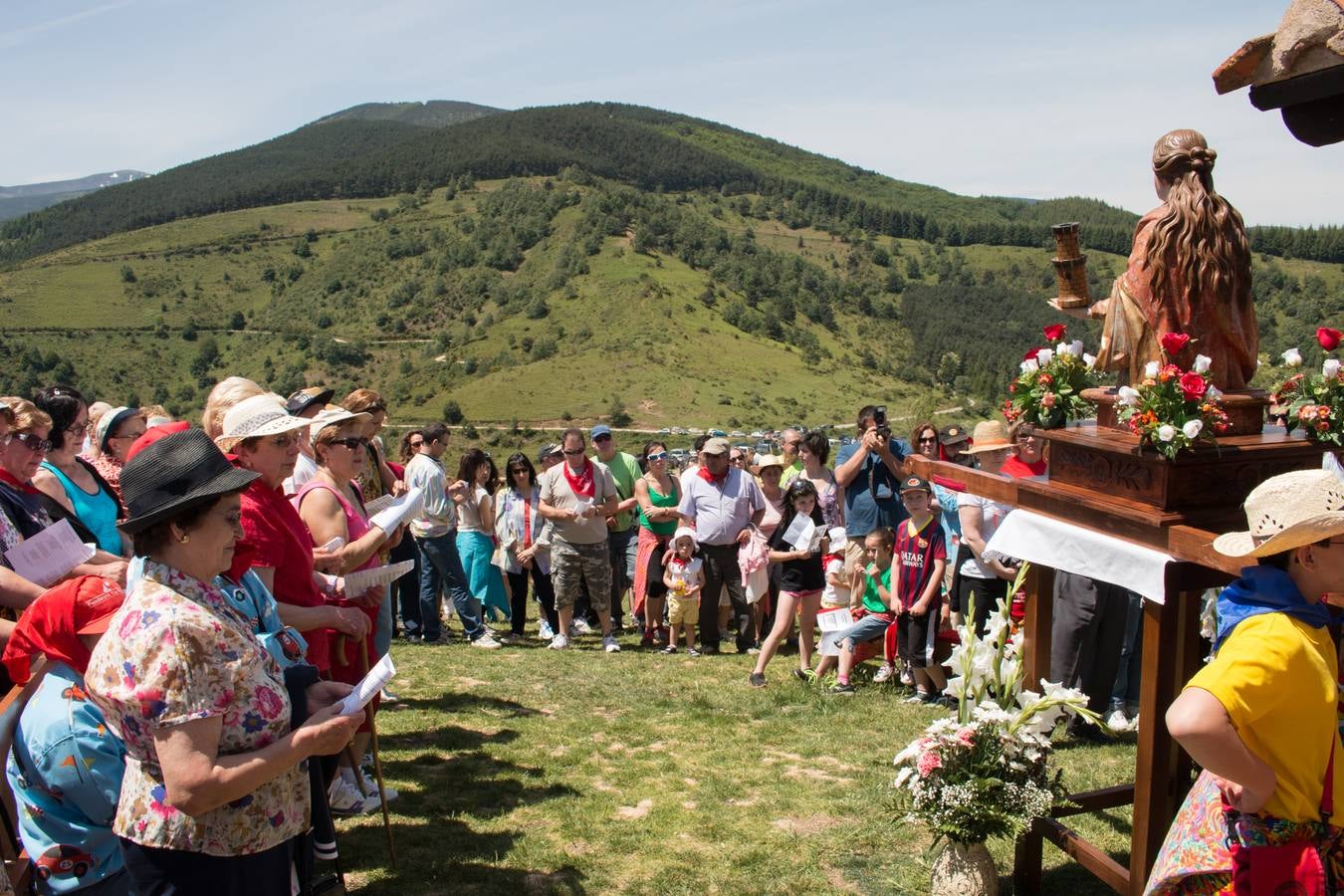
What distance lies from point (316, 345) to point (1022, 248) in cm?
8530

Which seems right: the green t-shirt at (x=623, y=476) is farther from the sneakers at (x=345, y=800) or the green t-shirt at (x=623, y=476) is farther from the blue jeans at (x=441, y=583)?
the sneakers at (x=345, y=800)

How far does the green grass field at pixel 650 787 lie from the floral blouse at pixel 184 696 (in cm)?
194

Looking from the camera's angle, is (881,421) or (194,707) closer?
(194,707)

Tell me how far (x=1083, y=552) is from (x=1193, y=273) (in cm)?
104

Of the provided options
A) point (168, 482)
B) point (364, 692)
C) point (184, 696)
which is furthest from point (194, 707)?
point (168, 482)

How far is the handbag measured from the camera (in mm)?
2328

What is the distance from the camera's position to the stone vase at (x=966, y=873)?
154 inches

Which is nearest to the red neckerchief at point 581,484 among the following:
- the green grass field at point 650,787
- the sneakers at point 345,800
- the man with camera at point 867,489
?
the green grass field at point 650,787

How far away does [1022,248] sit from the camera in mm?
130000

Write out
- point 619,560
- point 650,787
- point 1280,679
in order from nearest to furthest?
1. point 1280,679
2. point 650,787
3. point 619,560

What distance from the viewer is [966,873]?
3.93 metres

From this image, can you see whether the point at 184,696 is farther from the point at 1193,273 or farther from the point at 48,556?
the point at 1193,273

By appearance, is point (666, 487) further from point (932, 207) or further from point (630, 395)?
point (932, 207)

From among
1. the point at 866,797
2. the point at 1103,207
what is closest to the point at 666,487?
the point at 866,797
